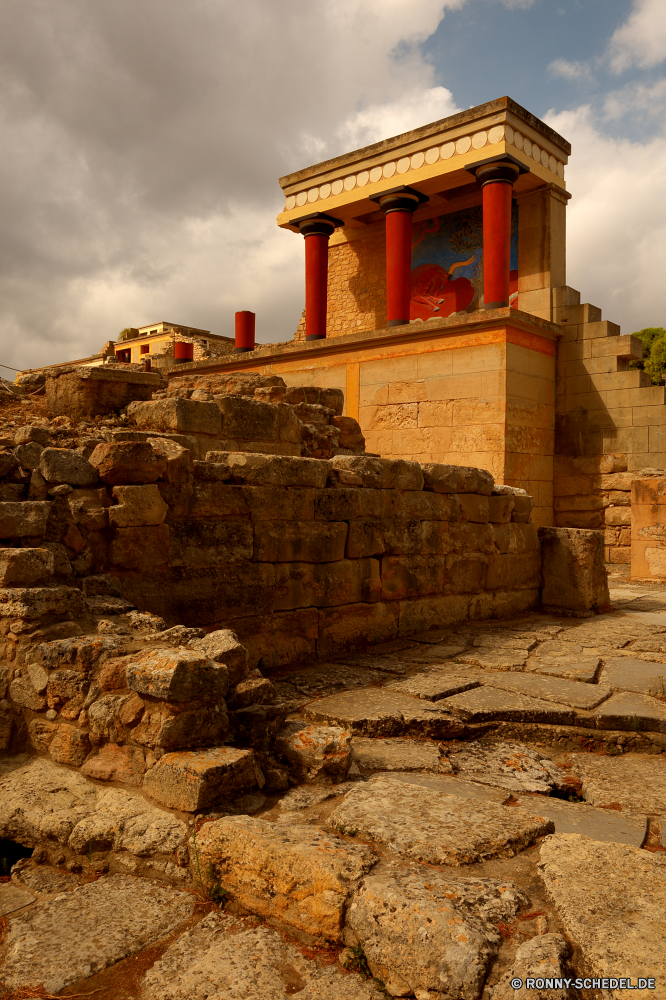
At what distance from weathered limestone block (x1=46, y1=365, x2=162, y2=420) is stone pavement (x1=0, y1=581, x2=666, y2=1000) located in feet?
12.2

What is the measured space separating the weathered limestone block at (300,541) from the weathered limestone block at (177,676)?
1.73 metres

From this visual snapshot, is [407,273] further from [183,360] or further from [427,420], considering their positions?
[183,360]

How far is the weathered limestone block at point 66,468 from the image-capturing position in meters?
3.69

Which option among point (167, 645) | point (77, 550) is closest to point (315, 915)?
point (167, 645)

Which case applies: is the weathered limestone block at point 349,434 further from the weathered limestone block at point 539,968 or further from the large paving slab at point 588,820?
the weathered limestone block at point 539,968

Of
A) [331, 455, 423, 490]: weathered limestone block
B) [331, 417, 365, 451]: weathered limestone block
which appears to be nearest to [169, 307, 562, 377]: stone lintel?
[331, 417, 365, 451]: weathered limestone block

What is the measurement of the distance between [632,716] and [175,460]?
2.74 m

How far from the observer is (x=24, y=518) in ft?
11.3

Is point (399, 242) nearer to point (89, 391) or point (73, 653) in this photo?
point (89, 391)

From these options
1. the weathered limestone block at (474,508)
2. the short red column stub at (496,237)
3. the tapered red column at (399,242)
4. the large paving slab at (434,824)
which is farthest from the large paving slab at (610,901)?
the tapered red column at (399,242)

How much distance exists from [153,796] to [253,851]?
52 cm

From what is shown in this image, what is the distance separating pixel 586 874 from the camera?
2.05m

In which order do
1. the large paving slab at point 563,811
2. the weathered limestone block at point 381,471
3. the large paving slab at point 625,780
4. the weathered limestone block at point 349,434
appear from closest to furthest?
the large paving slab at point 563,811 < the large paving slab at point 625,780 < the weathered limestone block at point 381,471 < the weathered limestone block at point 349,434

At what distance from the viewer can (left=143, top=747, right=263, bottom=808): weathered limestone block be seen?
2420 millimetres
